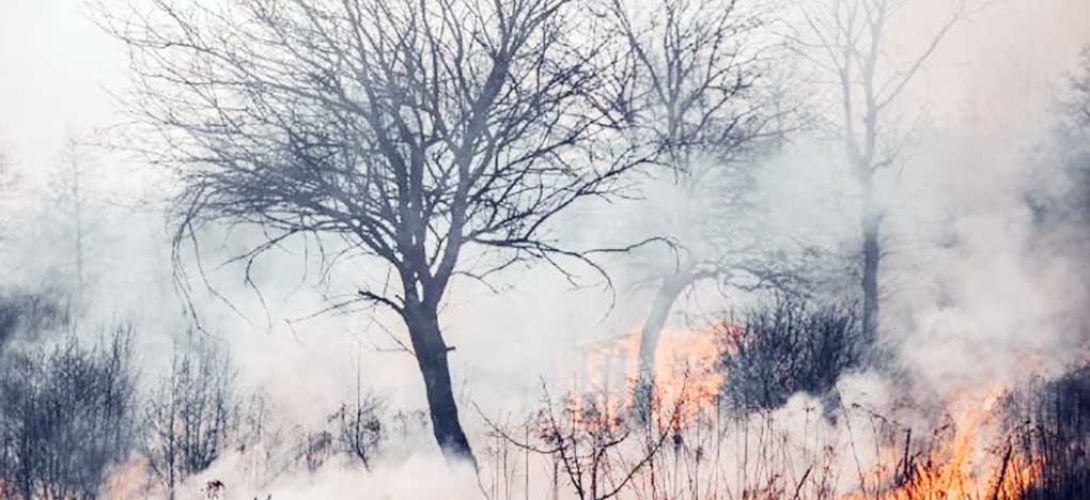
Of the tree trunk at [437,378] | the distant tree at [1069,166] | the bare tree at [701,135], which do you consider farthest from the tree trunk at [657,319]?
the distant tree at [1069,166]

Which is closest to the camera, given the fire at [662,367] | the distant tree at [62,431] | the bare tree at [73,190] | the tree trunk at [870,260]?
the distant tree at [62,431]

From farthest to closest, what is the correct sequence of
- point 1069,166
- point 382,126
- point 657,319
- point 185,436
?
1. point 1069,166
2. point 657,319
3. point 185,436
4. point 382,126

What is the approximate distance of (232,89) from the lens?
17.4 ft

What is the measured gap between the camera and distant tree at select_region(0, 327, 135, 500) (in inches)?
301

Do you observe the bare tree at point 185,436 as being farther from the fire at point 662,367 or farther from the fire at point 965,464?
the fire at point 965,464

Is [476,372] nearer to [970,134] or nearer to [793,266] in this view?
[793,266]

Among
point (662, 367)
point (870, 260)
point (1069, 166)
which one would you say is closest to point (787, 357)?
point (662, 367)

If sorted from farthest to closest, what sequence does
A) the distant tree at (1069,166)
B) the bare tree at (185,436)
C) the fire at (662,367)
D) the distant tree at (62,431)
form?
the distant tree at (1069,166), the fire at (662,367), the bare tree at (185,436), the distant tree at (62,431)

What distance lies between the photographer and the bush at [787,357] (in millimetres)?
8875

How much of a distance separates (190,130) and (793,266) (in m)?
9.36

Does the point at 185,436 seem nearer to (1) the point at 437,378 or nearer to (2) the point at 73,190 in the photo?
(1) the point at 437,378

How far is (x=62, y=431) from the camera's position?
828 centimetres

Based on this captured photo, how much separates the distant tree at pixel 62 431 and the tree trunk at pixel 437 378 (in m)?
Answer: 3.67

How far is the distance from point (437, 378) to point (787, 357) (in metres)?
4.62
